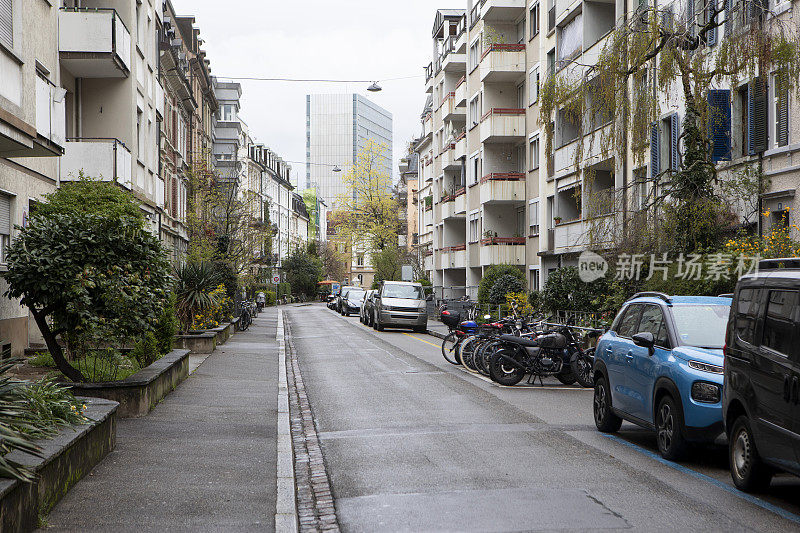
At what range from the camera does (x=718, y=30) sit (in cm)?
2178

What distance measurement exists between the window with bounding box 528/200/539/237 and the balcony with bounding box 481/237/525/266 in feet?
4.07

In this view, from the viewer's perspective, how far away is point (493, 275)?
4025 centimetres

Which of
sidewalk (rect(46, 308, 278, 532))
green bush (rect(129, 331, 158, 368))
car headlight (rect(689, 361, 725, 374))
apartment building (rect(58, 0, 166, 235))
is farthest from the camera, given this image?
apartment building (rect(58, 0, 166, 235))

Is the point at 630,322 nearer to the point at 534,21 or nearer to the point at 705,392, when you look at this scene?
the point at 705,392

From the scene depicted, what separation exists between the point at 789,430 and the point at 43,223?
29.8ft

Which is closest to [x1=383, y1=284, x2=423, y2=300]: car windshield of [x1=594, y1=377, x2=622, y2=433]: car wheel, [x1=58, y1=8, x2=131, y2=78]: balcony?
[x1=58, y1=8, x2=131, y2=78]: balcony

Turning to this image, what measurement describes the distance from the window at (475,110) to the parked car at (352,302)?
48.3 feet

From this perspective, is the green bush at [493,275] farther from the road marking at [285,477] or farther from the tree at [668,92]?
the road marking at [285,477]

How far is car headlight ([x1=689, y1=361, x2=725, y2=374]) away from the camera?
8.80 metres

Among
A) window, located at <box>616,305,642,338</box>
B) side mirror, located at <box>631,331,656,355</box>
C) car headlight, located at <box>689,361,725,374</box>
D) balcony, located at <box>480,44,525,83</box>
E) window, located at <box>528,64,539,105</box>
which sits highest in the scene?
balcony, located at <box>480,44,525,83</box>

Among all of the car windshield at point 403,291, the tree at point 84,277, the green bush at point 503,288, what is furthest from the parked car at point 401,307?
the tree at point 84,277

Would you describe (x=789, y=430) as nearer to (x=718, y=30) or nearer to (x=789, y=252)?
(x=789, y=252)

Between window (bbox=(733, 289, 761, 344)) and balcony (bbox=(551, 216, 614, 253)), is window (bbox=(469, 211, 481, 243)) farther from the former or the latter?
window (bbox=(733, 289, 761, 344))

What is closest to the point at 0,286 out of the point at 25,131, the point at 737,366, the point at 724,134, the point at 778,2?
the point at 25,131
